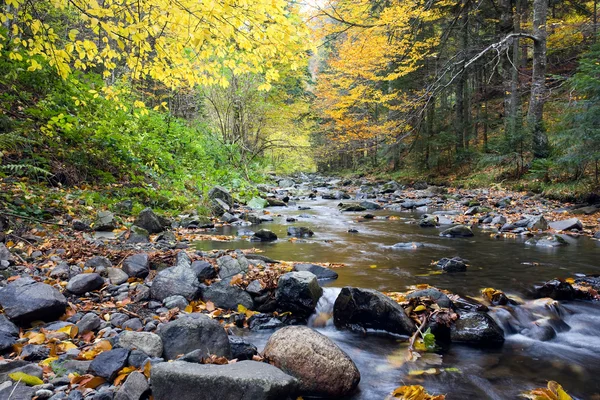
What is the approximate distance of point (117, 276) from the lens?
439cm

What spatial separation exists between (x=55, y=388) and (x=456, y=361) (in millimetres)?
Result: 3058

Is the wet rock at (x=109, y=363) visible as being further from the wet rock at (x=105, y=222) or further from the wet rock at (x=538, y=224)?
the wet rock at (x=538, y=224)

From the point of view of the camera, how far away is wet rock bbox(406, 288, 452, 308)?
3953 mm

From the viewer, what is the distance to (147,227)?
292 inches

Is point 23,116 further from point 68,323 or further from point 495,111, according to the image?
point 495,111

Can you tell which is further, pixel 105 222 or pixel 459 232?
pixel 459 232

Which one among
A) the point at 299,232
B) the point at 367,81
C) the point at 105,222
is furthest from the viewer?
the point at 367,81

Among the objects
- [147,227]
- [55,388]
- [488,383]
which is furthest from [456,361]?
[147,227]

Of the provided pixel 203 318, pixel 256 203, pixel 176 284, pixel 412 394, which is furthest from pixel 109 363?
pixel 256 203

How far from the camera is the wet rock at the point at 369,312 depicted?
12.4 feet

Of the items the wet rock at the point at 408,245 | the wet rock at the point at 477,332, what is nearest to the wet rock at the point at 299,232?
the wet rock at the point at 408,245

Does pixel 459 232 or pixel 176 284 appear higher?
pixel 176 284

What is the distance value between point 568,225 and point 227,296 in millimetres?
7471

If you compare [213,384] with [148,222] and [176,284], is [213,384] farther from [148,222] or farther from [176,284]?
[148,222]
